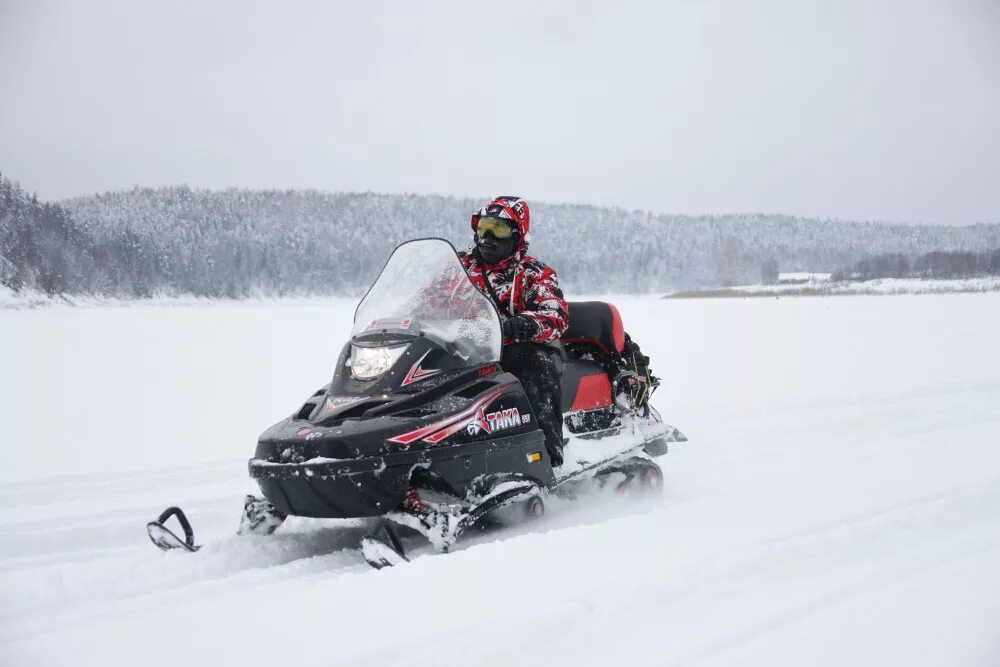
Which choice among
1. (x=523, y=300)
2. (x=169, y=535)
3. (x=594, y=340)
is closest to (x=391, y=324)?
(x=523, y=300)

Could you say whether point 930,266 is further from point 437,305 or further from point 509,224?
point 437,305

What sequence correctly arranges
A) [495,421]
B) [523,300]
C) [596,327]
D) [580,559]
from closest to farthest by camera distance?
[580,559] → [495,421] → [523,300] → [596,327]

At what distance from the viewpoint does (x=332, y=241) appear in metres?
58.2

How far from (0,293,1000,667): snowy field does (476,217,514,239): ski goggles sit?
5.40 feet

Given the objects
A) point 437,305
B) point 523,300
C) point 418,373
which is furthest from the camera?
point 523,300

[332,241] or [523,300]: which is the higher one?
[332,241]

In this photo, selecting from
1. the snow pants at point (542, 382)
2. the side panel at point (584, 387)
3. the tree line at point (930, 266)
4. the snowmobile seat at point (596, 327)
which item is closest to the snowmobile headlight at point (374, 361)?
the snow pants at point (542, 382)

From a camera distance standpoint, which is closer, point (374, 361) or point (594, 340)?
point (374, 361)

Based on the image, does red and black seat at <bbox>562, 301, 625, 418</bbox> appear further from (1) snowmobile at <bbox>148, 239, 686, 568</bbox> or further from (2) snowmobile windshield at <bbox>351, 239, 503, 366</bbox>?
(2) snowmobile windshield at <bbox>351, 239, 503, 366</bbox>

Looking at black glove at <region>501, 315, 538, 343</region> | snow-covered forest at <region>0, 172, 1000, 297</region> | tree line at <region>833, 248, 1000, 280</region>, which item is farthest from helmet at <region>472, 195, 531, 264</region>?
tree line at <region>833, 248, 1000, 280</region>

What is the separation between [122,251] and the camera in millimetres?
42250

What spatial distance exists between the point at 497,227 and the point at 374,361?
1203 millimetres

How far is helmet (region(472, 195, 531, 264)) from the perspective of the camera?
4414 millimetres

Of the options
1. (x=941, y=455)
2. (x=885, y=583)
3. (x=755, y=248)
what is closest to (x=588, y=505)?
(x=885, y=583)
